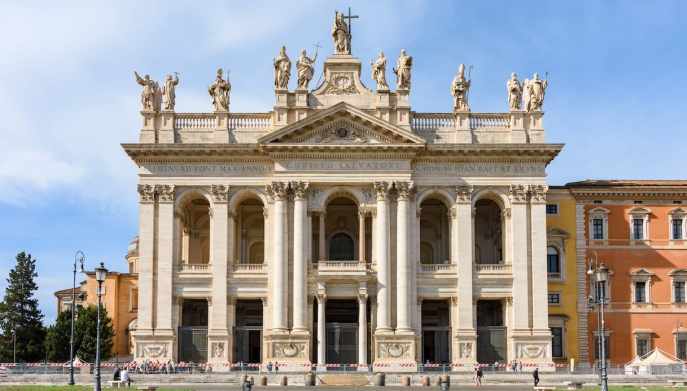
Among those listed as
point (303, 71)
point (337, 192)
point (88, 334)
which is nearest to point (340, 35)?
point (303, 71)

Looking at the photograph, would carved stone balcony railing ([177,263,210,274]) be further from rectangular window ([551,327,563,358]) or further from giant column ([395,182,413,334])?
rectangular window ([551,327,563,358])

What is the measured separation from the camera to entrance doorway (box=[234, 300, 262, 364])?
64.4m

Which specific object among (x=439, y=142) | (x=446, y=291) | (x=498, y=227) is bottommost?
(x=446, y=291)

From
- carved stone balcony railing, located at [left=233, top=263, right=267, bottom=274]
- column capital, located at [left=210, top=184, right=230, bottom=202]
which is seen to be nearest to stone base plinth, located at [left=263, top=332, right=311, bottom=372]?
carved stone balcony railing, located at [left=233, top=263, right=267, bottom=274]

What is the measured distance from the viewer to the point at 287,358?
61.6 m

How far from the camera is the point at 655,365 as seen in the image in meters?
58.3

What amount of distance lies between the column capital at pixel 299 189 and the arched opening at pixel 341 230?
4.88 metres

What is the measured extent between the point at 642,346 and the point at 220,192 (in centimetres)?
2899

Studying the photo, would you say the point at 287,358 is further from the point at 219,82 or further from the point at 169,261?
the point at 219,82

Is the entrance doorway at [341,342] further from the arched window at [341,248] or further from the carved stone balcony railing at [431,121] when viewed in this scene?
the carved stone balcony railing at [431,121]

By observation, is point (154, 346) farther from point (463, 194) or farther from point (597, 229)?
point (597, 229)

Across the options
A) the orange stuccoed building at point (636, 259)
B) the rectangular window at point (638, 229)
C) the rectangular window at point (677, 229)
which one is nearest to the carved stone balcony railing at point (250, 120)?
the orange stuccoed building at point (636, 259)

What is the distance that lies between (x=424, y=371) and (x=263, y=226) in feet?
49.7

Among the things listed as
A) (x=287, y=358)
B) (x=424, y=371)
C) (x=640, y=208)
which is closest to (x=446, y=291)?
(x=424, y=371)
